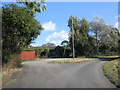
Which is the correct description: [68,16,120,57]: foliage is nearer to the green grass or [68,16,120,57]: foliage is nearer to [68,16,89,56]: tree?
[68,16,89,56]: tree

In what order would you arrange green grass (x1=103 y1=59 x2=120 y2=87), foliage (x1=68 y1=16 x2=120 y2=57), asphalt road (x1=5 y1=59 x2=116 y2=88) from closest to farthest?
asphalt road (x1=5 y1=59 x2=116 y2=88), green grass (x1=103 y1=59 x2=120 y2=87), foliage (x1=68 y1=16 x2=120 y2=57)

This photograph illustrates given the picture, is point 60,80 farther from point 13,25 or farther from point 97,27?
point 97,27

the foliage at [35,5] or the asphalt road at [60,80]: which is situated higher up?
the foliage at [35,5]

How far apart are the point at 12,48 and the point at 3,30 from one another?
195 centimetres

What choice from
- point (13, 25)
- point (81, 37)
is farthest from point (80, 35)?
point (13, 25)

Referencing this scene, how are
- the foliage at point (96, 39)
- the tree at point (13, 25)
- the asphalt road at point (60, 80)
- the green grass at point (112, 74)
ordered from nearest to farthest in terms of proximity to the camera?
the asphalt road at point (60, 80)
the green grass at point (112, 74)
the tree at point (13, 25)
the foliage at point (96, 39)

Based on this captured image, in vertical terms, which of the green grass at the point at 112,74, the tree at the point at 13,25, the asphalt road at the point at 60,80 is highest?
the tree at the point at 13,25

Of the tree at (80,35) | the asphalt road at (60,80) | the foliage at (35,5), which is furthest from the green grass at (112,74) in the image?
the tree at (80,35)

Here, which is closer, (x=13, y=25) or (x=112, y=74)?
(x=112, y=74)

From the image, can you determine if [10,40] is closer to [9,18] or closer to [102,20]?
[9,18]

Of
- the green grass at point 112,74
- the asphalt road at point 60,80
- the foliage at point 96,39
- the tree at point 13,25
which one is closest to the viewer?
the asphalt road at point 60,80

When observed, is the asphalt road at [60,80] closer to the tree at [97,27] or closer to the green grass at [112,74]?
the green grass at [112,74]

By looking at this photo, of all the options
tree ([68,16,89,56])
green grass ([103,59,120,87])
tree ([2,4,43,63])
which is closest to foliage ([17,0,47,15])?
tree ([2,4,43,63])

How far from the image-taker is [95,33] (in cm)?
5044
